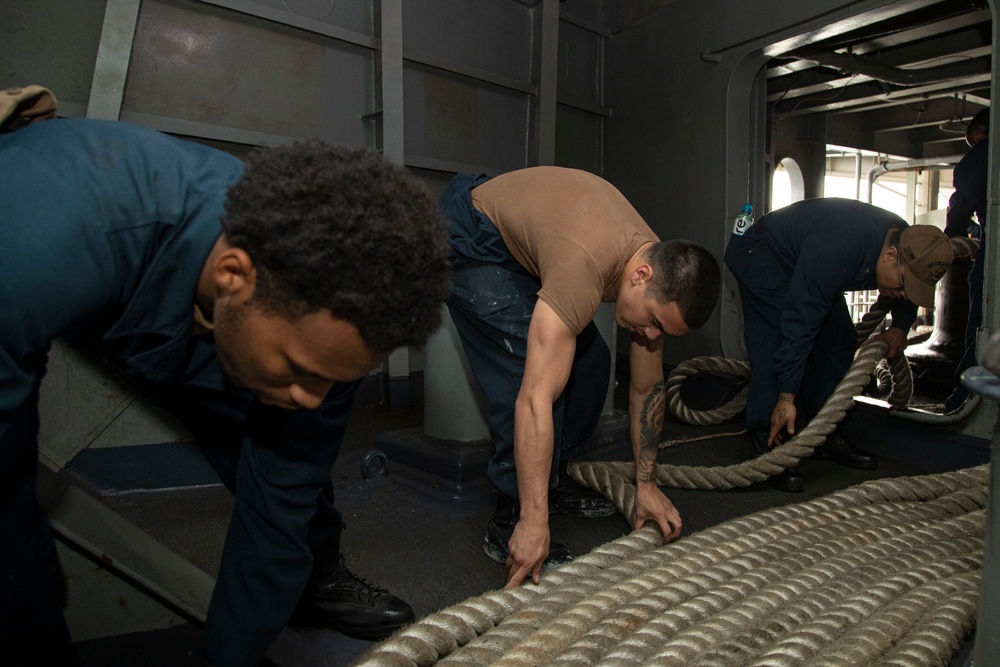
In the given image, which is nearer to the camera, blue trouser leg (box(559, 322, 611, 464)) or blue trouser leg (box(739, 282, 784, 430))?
blue trouser leg (box(559, 322, 611, 464))

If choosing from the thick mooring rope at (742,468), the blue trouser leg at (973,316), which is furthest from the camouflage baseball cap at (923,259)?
the blue trouser leg at (973,316)

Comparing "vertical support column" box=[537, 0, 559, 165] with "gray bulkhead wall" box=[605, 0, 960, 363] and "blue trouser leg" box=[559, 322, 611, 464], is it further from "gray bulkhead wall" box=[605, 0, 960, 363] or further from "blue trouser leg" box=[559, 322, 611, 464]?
"blue trouser leg" box=[559, 322, 611, 464]

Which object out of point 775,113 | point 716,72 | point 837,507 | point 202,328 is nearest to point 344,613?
point 202,328

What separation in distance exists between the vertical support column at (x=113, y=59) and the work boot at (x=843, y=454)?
3530 mm

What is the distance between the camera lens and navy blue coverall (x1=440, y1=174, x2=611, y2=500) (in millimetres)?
1974

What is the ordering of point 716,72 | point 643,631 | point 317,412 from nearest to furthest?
point 317,412 < point 643,631 < point 716,72

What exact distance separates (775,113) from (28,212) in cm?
567

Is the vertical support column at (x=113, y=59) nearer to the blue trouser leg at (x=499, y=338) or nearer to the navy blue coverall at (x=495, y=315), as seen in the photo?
the navy blue coverall at (x=495, y=315)

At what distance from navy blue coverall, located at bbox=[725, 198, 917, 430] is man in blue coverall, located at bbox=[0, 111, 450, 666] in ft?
7.49

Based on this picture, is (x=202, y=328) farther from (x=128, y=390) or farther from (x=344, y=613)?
(x=128, y=390)

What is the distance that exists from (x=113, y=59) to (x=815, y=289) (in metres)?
3.12

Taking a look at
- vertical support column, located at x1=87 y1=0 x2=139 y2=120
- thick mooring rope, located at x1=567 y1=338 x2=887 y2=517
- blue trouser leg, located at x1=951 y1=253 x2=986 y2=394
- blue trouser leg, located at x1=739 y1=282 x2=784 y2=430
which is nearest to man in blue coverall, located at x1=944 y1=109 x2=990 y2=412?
blue trouser leg, located at x1=951 y1=253 x2=986 y2=394

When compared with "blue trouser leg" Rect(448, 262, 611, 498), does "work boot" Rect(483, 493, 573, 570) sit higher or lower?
lower

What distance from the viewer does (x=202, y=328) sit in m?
1.07
